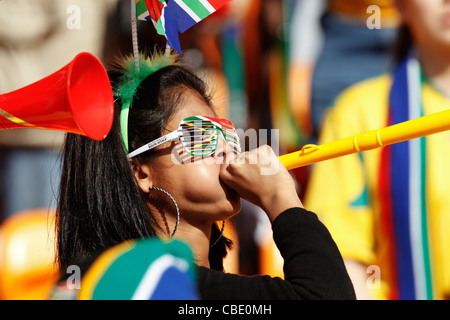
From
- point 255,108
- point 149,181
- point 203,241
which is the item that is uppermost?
point 255,108

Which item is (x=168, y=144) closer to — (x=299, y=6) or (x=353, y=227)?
(x=353, y=227)

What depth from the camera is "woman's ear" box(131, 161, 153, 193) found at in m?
1.61

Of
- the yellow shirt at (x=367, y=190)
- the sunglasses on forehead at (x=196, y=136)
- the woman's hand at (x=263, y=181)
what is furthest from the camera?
the yellow shirt at (x=367, y=190)

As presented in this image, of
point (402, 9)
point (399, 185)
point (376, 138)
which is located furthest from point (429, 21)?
point (376, 138)

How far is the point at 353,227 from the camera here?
2.16 metres

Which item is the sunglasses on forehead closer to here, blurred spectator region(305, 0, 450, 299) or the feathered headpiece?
the feathered headpiece

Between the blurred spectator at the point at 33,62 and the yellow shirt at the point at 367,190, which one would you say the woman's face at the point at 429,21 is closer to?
the yellow shirt at the point at 367,190

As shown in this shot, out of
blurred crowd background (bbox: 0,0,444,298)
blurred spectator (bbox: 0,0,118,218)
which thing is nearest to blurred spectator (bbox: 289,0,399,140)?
blurred crowd background (bbox: 0,0,444,298)

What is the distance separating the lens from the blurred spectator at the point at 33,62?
3.24 meters

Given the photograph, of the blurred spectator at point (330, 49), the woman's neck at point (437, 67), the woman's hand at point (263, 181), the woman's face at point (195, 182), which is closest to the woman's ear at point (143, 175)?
the woman's face at point (195, 182)

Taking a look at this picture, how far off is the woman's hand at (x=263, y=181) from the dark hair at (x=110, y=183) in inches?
7.7

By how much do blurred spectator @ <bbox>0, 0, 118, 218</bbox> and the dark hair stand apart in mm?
1662
